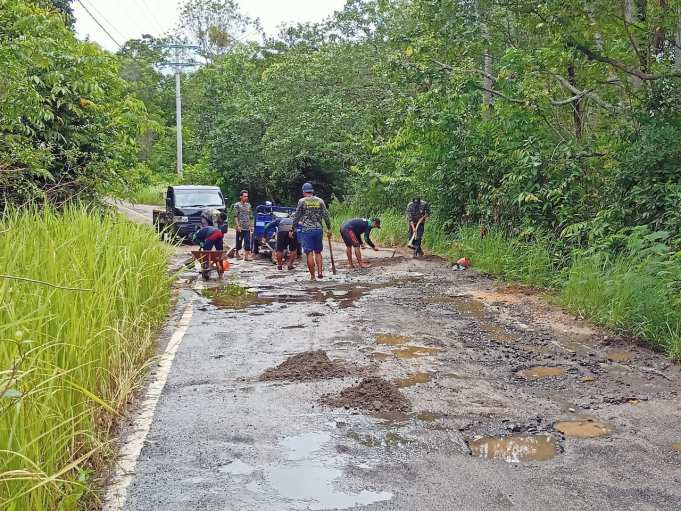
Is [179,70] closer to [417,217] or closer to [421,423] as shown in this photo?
[417,217]

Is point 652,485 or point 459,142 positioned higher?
point 459,142

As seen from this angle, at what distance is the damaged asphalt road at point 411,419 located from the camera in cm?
390

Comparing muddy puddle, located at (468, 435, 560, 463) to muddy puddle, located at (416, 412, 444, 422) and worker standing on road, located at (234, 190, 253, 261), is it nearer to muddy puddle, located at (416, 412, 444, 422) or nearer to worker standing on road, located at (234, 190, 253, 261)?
muddy puddle, located at (416, 412, 444, 422)

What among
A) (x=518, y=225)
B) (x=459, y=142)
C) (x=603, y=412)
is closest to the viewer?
(x=603, y=412)

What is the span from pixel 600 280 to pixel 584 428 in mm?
4767

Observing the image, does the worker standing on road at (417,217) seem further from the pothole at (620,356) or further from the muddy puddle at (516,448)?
the muddy puddle at (516,448)

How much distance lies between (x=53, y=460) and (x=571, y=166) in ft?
38.9

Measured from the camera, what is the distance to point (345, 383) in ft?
19.8

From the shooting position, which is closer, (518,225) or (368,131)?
(518,225)

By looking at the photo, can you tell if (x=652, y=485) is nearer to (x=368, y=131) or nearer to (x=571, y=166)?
(x=571, y=166)

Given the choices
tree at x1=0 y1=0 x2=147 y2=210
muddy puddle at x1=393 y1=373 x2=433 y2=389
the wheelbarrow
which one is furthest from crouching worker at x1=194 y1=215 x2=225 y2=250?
muddy puddle at x1=393 y1=373 x2=433 y2=389

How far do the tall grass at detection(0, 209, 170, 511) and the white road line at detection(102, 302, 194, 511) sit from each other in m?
0.14

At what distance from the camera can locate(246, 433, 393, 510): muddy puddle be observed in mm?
3793

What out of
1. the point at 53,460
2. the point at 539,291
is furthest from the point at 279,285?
the point at 53,460
